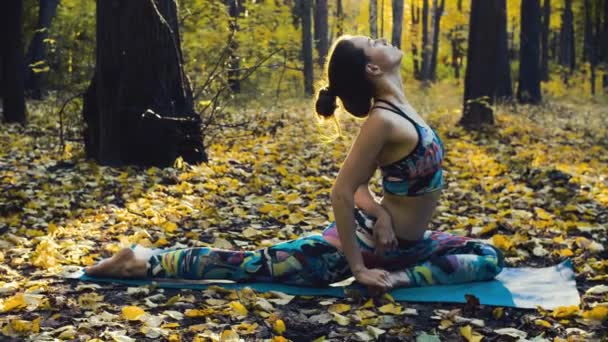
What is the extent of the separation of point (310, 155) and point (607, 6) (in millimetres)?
4130

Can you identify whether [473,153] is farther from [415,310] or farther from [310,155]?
A: [415,310]

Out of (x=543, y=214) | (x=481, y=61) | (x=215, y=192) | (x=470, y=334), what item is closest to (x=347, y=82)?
(x=470, y=334)

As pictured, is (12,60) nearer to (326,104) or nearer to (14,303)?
(14,303)

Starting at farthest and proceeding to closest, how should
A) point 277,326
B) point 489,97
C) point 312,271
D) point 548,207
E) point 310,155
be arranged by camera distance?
point 489,97, point 310,155, point 548,207, point 312,271, point 277,326

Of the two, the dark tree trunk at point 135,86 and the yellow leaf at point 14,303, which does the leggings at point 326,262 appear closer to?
the yellow leaf at point 14,303

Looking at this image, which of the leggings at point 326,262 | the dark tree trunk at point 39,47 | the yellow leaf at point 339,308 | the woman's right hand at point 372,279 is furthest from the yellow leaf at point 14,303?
the dark tree trunk at point 39,47

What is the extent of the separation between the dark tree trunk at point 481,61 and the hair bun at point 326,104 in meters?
7.85

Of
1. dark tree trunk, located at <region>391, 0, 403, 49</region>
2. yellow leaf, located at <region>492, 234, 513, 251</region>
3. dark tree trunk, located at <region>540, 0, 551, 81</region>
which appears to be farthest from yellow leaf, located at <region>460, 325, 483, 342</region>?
dark tree trunk, located at <region>540, 0, 551, 81</region>

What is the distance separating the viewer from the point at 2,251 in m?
4.20

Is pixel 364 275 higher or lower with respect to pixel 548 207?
higher

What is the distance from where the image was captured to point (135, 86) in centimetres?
686

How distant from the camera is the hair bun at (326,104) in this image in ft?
10.9

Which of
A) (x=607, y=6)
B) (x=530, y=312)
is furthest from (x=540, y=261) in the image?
(x=607, y=6)

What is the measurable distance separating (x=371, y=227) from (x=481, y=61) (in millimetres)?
8253
